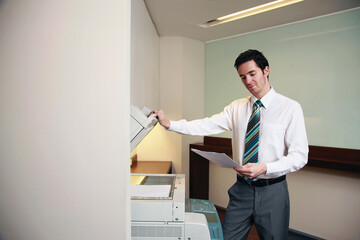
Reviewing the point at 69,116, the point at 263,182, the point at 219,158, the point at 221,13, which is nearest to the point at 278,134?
the point at 263,182

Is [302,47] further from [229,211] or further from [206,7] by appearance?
[229,211]

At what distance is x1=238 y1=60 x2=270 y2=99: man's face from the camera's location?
4.75ft

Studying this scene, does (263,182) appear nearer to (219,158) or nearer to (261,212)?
(261,212)

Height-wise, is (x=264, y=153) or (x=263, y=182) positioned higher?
(x=264, y=153)

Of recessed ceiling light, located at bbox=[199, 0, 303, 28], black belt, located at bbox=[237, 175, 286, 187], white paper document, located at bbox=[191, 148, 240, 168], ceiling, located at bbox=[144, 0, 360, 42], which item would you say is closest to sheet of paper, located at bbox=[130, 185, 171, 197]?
white paper document, located at bbox=[191, 148, 240, 168]

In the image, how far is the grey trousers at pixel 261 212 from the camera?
1.38 metres

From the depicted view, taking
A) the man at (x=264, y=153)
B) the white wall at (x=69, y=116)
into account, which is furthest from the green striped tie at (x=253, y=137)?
the white wall at (x=69, y=116)

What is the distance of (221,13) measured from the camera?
2344 mm

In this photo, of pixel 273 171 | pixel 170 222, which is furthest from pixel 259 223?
pixel 170 222

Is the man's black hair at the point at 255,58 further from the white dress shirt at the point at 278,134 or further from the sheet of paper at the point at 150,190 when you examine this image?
the sheet of paper at the point at 150,190

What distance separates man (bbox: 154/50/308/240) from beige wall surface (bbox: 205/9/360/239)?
1249mm

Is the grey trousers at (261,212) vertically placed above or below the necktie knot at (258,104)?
below

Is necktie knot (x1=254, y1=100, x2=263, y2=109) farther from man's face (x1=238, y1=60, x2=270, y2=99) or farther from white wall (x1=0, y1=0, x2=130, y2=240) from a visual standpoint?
white wall (x1=0, y1=0, x2=130, y2=240)

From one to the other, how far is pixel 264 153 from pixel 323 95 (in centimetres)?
145
